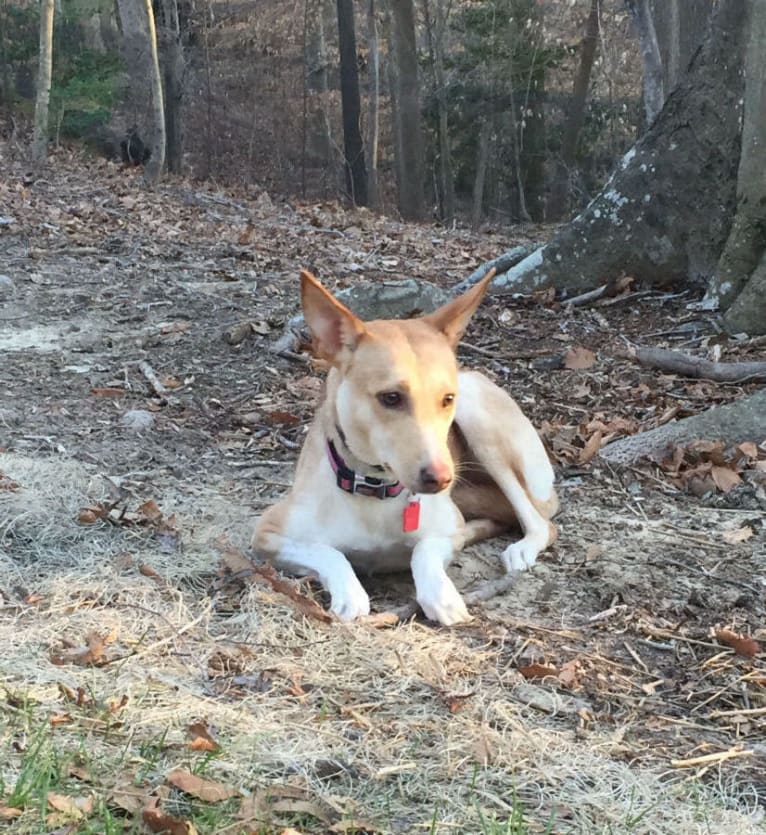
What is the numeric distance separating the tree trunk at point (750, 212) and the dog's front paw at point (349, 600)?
4451mm

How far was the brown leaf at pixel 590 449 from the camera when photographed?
17.7ft

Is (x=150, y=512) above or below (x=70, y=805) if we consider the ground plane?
below

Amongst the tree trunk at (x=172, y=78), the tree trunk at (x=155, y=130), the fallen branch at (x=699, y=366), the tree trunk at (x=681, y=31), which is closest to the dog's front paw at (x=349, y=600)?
→ the fallen branch at (x=699, y=366)

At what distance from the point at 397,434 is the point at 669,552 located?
151 centimetres

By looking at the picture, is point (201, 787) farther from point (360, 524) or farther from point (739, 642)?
point (739, 642)

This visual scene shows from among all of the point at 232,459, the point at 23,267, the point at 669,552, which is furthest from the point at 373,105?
the point at 669,552

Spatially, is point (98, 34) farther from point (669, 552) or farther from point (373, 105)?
point (669, 552)

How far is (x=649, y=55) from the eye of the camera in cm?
1551

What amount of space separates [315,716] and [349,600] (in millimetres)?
770

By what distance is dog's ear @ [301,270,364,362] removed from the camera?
12.6 ft

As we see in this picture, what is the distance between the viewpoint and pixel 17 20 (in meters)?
21.5

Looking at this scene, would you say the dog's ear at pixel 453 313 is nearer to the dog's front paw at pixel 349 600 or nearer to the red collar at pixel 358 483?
the red collar at pixel 358 483

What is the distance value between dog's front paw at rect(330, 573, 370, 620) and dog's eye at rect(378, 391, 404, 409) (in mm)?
688

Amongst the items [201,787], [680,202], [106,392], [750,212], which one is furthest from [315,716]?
[680,202]
